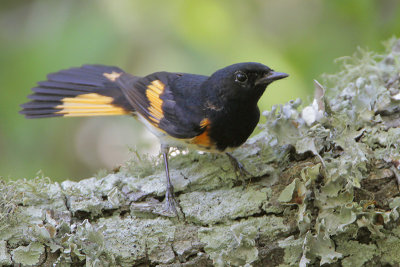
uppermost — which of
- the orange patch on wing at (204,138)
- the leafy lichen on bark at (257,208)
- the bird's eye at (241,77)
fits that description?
the bird's eye at (241,77)

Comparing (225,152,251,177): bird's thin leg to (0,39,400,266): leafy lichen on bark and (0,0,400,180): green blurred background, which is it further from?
(0,0,400,180): green blurred background

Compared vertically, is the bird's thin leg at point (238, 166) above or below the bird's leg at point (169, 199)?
above

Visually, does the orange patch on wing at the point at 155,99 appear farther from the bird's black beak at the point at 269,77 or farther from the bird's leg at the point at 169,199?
the bird's black beak at the point at 269,77

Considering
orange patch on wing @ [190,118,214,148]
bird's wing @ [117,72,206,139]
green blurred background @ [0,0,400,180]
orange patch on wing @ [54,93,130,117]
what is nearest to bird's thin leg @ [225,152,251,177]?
orange patch on wing @ [190,118,214,148]

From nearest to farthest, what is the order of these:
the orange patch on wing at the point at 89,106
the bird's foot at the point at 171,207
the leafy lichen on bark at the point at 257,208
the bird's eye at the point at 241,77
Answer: the leafy lichen on bark at the point at 257,208
the bird's foot at the point at 171,207
the bird's eye at the point at 241,77
the orange patch on wing at the point at 89,106

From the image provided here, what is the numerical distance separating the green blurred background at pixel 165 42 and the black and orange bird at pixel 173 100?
25 cm

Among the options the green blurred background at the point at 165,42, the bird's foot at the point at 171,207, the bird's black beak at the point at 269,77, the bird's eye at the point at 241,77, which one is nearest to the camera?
the bird's foot at the point at 171,207

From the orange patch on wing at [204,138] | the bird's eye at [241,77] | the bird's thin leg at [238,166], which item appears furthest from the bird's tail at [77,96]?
the bird's thin leg at [238,166]

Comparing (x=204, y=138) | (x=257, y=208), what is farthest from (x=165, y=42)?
(x=257, y=208)

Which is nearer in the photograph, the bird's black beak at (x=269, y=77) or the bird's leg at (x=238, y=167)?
the bird's leg at (x=238, y=167)

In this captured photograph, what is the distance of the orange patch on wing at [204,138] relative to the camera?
9.04 feet

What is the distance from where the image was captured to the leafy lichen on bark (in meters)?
2.11

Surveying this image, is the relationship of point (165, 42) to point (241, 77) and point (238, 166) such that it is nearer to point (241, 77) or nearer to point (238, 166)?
point (241, 77)

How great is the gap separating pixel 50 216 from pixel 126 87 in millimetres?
1390
